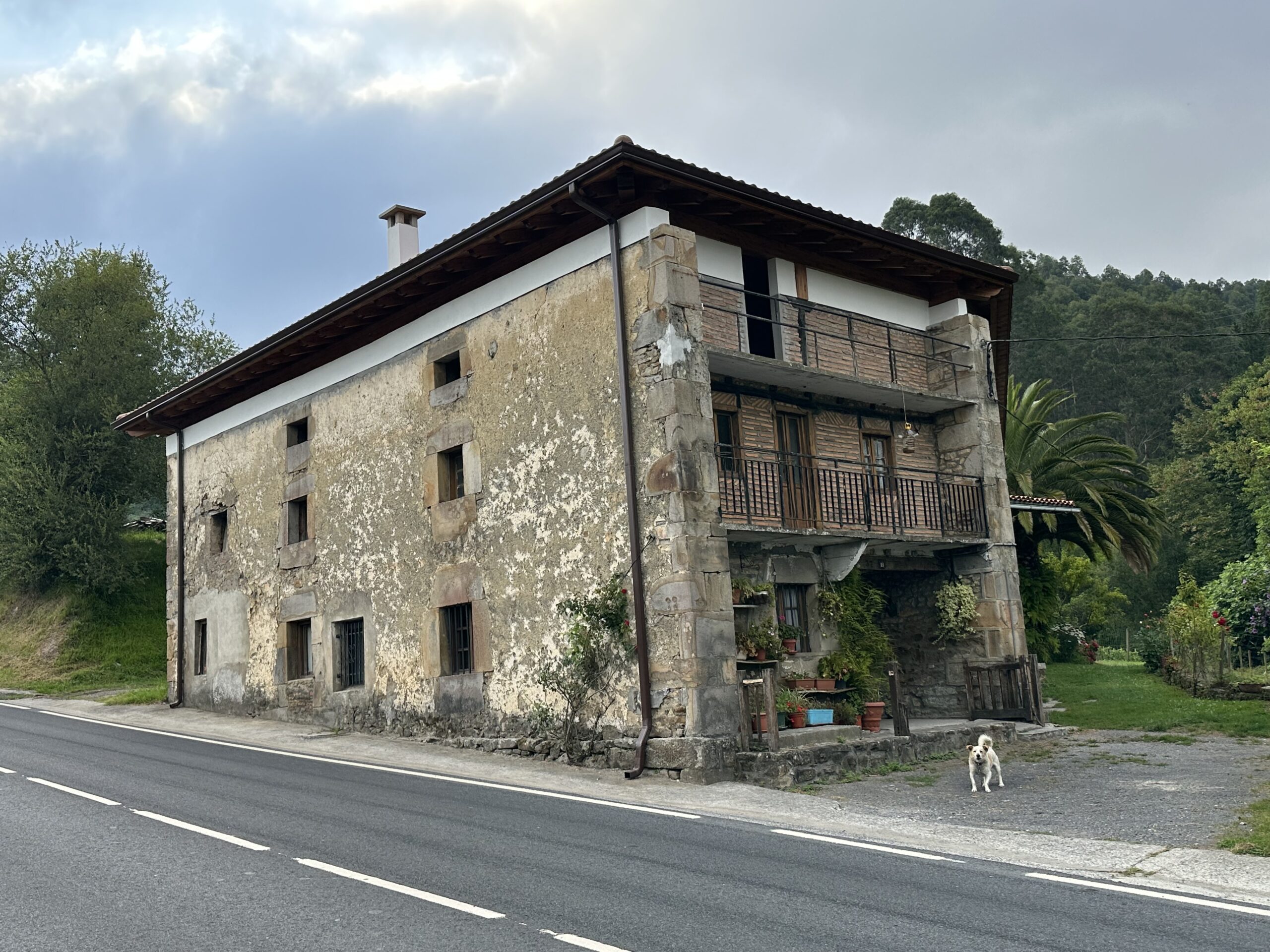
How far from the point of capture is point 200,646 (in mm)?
22469

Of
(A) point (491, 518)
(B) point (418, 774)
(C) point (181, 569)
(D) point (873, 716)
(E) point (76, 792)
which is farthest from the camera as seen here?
(C) point (181, 569)

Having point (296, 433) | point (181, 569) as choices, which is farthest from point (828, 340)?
point (181, 569)

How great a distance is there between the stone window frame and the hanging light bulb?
7124 millimetres

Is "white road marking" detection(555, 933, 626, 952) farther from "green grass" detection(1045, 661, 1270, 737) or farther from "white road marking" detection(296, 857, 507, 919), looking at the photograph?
"green grass" detection(1045, 661, 1270, 737)

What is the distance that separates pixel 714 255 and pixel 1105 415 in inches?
528

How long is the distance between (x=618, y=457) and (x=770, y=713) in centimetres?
368

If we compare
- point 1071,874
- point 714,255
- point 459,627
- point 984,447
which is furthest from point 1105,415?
point 1071,874

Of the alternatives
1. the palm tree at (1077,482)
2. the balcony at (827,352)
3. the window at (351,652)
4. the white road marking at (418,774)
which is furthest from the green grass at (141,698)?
the palm tree at (1077,482)

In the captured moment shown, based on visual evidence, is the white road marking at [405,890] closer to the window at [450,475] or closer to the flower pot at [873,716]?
the flower pot at [873,716]

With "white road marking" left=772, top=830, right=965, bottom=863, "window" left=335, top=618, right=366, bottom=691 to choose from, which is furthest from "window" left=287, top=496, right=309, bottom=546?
"white road marking" left=772, top=830, right=965, bottom=863

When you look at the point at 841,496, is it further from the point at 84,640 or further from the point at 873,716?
the point at 84,640

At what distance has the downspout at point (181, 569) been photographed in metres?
22.5

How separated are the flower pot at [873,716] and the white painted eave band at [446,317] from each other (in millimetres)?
6973

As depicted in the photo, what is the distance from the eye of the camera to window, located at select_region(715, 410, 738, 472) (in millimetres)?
15406
